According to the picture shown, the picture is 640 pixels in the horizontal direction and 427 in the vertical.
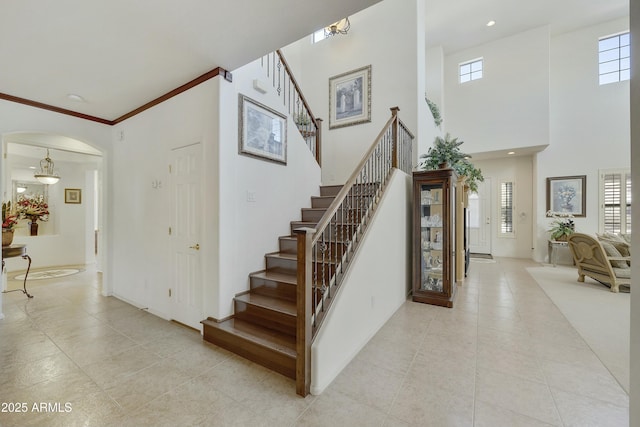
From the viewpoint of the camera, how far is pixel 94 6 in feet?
6.42

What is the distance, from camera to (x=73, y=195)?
698cm

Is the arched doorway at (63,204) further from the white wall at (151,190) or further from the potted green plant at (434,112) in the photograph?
the potted green plant at (434,112)

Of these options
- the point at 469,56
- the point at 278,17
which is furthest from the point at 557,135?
the point at 278,17

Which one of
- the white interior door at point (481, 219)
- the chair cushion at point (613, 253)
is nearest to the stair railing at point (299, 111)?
the chair cushion at point (613, 253)

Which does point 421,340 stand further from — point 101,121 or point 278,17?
point 101,121

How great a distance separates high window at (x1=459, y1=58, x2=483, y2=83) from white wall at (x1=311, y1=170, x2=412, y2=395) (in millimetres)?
5681

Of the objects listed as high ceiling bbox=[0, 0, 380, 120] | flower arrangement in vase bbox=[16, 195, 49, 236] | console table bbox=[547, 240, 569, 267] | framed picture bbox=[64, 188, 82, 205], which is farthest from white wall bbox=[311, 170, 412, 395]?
framed picture bbox=[64, 188, 82, 205]

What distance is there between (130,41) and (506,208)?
933 cm

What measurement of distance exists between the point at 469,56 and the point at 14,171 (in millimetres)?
12200

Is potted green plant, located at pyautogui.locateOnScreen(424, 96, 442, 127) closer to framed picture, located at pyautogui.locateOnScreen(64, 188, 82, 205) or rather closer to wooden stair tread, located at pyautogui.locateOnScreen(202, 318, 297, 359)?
wooden stair tread, located at pyautogui.locateOnScreen(202, 318, 297, 359)

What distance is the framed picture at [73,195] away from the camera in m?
6.87

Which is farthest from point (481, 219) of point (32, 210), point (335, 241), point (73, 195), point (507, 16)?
point (73, 195)

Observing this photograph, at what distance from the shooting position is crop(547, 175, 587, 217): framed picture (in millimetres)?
6844

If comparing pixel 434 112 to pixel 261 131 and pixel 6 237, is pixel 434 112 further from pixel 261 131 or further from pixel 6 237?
pixel 6 237
